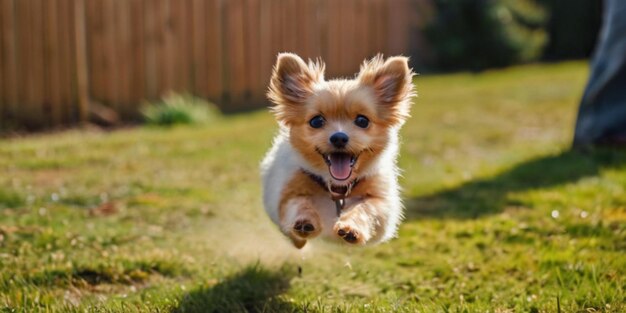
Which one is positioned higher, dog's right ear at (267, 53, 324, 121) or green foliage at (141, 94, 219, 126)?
dog's right ear at (267, 53, 324, 121)

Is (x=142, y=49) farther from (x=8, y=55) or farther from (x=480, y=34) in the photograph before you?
(x=480, y=34)

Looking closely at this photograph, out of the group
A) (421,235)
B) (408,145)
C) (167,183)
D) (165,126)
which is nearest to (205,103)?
(165,126)

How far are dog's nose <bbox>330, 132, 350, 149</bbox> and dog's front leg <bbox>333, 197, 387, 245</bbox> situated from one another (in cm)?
35

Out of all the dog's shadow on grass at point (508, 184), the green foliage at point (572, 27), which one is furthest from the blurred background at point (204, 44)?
the dog's shadow on grass at point (508, 184)

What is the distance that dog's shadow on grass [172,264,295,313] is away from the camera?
3.84 meters

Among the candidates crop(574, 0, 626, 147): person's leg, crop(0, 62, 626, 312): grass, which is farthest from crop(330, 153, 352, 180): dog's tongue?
crop(574, 0, 626, 147): person's leg

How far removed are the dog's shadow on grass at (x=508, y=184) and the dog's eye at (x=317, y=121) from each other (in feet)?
8.21

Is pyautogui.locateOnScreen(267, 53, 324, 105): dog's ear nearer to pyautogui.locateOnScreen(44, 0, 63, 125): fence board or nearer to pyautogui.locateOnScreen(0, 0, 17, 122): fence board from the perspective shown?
pyautogui.locateOnScreen(0, 0, 17, 122): fence board

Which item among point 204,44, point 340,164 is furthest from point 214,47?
point 340,164

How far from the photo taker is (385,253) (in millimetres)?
5059

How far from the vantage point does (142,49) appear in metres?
11.8

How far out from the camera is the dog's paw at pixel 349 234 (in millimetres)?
3441

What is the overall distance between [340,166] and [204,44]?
30.9 ft

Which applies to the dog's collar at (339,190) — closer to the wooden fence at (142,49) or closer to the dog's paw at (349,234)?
the dog's paw at (349,234)
